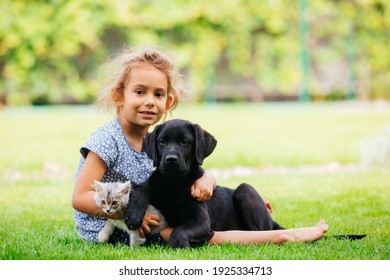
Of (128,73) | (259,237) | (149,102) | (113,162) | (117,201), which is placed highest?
(128,73)

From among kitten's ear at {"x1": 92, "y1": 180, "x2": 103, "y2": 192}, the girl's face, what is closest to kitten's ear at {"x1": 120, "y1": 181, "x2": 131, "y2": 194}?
kitten's ear at {"x1": 92, "y1": 180, "x2": 103, "y2": 192}

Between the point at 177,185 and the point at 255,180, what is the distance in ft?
10.7

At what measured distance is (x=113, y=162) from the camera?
159 inches

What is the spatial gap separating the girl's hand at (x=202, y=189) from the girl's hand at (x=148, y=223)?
0.84ft

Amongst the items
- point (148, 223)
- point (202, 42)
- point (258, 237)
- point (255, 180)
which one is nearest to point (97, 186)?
point (148, 223)

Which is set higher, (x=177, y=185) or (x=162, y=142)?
(x=162, y=142)

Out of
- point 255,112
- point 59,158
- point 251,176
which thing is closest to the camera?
point 251,176

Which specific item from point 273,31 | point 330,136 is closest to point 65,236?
point 330,136

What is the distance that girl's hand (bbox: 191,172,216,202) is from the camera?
383 centimetres

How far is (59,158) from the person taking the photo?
9039 millimetres

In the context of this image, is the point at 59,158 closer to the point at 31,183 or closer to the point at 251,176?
the point at 31,183

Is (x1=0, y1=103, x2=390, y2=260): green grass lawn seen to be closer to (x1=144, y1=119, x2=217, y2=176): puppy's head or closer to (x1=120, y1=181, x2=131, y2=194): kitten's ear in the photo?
(x1=120, y1=181, x2=131, y2=194): kitten's ear

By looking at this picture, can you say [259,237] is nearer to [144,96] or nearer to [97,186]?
[97,186]

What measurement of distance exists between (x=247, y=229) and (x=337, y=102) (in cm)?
1586
